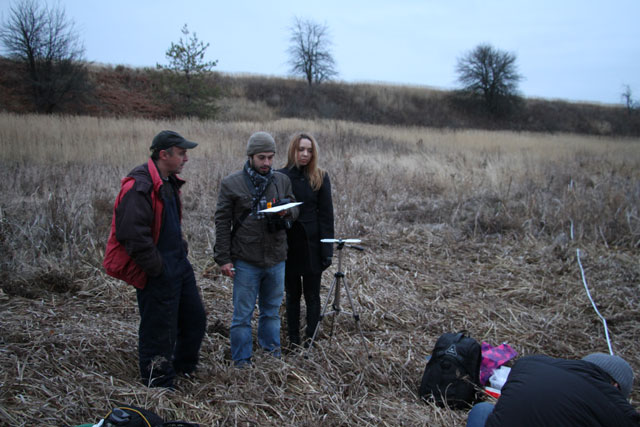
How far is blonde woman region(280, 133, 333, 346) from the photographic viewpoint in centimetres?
318

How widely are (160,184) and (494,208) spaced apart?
597 centimetres

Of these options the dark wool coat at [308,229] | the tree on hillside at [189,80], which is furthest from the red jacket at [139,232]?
the tree on hillside at [189,80]

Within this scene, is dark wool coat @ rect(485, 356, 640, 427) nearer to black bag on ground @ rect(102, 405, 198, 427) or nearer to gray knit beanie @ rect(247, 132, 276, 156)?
black bag on ground @ rect(102, 405, 198, 427)

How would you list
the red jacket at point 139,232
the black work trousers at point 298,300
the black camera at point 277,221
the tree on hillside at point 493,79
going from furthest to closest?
1. the tree on hillside at point 493,79
2. the black work trousers at point 298,300
3. the black camera at point 277,221
4. the red jacket at point 139,232

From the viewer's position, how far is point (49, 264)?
14.1 feet

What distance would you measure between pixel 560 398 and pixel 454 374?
1.27m

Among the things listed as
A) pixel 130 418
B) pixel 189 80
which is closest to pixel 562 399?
pixel 130 418

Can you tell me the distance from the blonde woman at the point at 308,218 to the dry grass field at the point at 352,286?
25.4 inches

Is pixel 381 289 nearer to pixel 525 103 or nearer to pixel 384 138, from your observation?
pixel 384 138

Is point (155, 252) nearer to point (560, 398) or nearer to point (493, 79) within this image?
point (560, 398)

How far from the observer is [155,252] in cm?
236

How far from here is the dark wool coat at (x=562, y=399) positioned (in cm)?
151

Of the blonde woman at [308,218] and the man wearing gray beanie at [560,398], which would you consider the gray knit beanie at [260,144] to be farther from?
the man wearing gray beanie at [560,398]

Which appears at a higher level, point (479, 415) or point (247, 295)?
point (247, 295)
